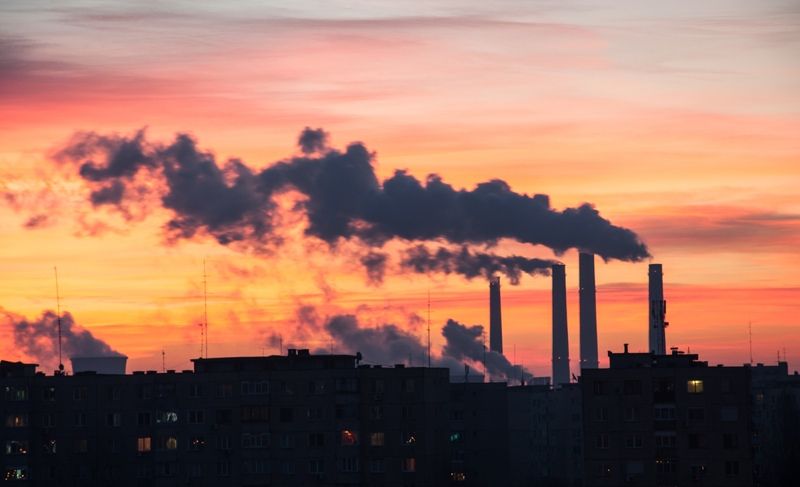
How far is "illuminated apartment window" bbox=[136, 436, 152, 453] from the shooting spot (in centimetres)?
14188

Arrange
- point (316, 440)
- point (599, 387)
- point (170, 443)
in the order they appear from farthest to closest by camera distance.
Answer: point (170, 443) → point (316, 440) → point (599, 387)

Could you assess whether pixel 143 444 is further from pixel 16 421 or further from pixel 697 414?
pixel 697 414

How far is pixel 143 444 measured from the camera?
142250 mm

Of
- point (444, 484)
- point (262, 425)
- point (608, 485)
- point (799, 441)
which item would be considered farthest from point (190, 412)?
point (799, 441)

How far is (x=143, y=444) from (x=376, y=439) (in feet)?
69.3

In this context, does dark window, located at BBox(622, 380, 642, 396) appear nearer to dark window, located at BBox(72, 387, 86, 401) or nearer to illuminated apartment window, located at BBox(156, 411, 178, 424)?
illuminated apartment window, located at BBox(156, 411, 178, 424)

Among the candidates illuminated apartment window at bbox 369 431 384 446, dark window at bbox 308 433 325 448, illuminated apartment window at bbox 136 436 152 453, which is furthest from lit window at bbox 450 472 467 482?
illuminated apartment window at bbox 136 436 152 453

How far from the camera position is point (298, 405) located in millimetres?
138750

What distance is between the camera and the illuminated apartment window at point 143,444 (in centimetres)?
14188

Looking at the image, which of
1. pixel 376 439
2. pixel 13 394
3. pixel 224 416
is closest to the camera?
pixel 376 439

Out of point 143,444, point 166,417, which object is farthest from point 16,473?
point 166,417

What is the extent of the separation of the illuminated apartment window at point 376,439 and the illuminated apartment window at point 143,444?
20.0m

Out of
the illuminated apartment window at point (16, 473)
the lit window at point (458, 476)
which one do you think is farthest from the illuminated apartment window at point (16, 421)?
the lit window at point (458, 476)

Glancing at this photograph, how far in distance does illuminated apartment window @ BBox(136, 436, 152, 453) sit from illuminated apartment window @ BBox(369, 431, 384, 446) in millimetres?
19980
